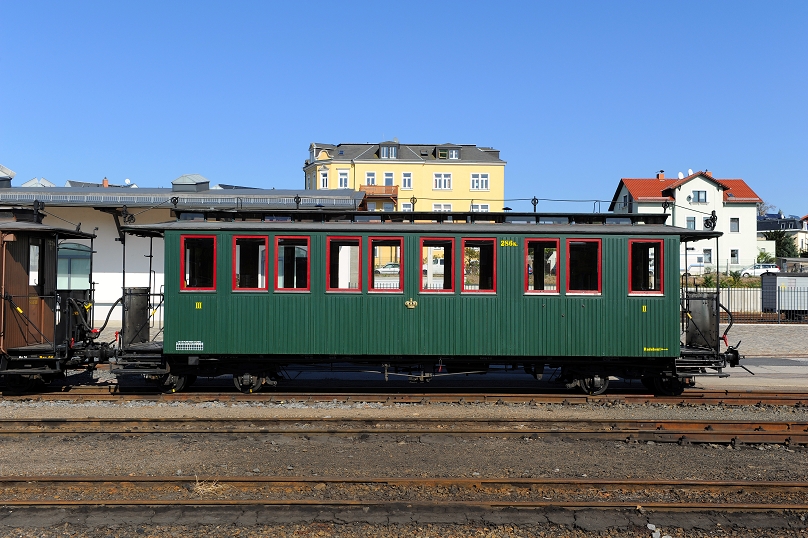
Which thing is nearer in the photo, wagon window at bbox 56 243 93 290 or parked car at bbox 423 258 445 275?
parked car at bbox 423 258 445 275

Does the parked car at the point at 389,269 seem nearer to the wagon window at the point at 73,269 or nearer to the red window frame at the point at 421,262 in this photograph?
the red window frame at the point at 421,262

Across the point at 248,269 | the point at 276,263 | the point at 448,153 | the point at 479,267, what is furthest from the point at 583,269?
the point at 448,153

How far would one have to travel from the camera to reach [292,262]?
12.6m

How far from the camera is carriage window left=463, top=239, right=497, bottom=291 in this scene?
1259 centimetres

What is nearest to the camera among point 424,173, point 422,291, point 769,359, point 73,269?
point 422,291

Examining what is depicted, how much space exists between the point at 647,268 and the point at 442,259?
3952mm

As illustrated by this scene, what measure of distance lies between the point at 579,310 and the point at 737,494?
214 inches

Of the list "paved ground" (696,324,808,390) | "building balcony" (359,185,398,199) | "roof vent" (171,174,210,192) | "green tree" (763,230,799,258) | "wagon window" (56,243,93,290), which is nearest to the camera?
"paved ground" (696,324,808,390)

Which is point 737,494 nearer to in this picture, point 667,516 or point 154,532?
point 667,516

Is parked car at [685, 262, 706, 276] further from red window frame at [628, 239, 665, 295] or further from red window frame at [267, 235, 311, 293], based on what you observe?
red window frame at [267, 235, 311, 293]

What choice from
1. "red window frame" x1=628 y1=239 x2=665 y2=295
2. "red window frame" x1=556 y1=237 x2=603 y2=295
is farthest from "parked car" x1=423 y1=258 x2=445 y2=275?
"red window frame" x1=628 y1=239 x2=665 y2=295

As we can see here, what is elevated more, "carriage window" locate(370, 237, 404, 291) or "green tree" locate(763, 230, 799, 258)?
"green tree" locate(763, 230, 799, 258)

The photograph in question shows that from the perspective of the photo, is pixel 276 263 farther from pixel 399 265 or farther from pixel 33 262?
pixel 33 262

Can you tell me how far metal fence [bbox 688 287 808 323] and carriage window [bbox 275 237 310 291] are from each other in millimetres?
24350
